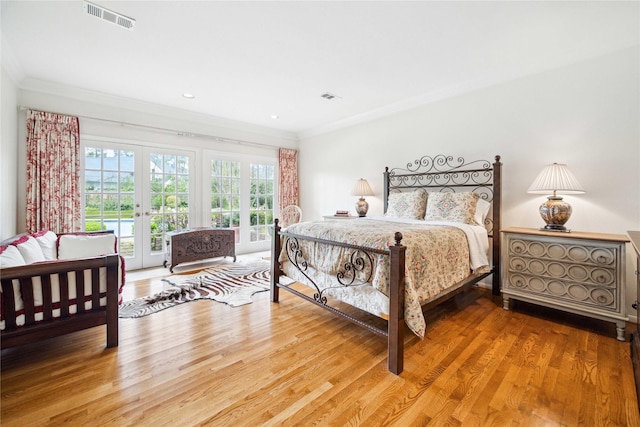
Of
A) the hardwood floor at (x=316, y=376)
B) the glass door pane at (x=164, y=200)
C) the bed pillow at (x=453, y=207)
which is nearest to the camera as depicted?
the hardwood floor at (x=316, y=376)

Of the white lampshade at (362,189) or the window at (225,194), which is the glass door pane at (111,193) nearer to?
the window at (225,194)

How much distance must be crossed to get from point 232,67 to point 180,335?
2.71 metres

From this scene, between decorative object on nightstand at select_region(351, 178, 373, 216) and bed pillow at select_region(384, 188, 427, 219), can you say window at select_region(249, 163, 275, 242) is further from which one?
bed pillow at select_region(384, 188, 427, 219)

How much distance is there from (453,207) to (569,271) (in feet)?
3.71

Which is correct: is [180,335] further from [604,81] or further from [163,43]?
[604,81]

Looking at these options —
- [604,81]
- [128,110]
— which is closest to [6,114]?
[128,110]

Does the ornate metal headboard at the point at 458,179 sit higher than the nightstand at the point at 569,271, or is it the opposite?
the ornate metal headboard at the point at 458,179

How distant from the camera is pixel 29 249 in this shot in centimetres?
219

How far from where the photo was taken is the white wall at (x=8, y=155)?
2.76 meters

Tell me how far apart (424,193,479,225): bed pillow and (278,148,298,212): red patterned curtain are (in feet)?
10.4

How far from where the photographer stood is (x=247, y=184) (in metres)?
5.34

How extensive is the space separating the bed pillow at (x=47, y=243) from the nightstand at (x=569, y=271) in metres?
4.33

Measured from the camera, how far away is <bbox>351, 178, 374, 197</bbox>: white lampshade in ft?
14.4

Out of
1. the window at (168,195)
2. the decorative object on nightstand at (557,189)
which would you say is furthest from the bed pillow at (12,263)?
the decorative object on nightstand at (557,189)
